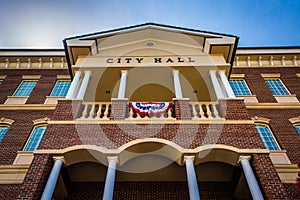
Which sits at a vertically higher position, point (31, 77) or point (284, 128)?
point (31, 77)

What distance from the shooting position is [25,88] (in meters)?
17.6

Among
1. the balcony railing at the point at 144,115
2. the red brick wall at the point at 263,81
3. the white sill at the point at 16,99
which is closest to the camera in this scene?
the balcony railing at the point at 144,115

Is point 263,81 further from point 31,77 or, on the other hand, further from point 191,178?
point 31,77

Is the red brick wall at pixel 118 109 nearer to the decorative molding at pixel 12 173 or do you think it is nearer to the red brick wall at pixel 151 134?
the red brick wall at pixel 151 134

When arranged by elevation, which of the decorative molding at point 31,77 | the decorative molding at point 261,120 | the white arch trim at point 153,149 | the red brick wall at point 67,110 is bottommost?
the white arch trim at point 153,149

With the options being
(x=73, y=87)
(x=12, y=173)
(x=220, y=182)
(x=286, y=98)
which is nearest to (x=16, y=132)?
(x=12, y=173)

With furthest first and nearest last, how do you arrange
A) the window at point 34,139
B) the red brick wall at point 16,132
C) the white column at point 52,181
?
the window at point 34,139
the red brick wall at point 16,132
the white column at point 52,181

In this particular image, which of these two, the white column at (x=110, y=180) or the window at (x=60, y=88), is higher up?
the window at (x=60, y=88)

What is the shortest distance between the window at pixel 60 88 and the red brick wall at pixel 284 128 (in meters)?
11.2

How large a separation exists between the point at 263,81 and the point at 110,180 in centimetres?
1290

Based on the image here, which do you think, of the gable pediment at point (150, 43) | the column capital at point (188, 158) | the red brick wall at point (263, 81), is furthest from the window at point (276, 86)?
the column capital at point (188, 158)

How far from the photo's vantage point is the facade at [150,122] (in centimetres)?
972

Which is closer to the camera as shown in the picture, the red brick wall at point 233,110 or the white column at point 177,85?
the red brick wall at point 233,110

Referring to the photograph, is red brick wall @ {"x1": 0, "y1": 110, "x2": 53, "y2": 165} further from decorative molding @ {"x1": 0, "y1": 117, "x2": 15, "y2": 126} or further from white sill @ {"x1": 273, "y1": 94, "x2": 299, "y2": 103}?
white sill @ {"x1": 273, "y1": 94, "x2": 299, "y2": 103}
